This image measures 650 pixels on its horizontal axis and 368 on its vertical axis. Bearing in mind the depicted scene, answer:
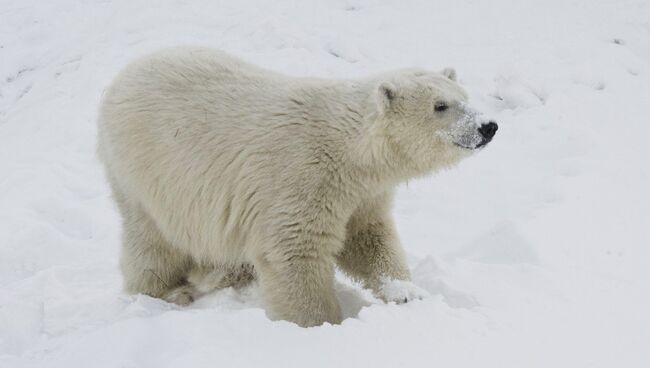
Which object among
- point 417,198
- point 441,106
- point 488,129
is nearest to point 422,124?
point 441,106

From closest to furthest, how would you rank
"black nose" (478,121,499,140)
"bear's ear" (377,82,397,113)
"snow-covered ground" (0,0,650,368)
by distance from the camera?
"snow-covered ground" (0,0,650,368)
"black nose" (478,121,499,140)
"bear's ear" (377,82,397,113)

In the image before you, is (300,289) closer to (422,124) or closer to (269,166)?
(269,166)

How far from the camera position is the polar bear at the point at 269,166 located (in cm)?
414

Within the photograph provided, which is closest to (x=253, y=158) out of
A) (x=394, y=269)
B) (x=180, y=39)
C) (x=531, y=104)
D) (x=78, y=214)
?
(x=394, y=269)

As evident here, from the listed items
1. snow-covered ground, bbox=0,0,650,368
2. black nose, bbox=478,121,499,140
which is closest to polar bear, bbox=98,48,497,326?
black nose, bbox=478,121,499,140

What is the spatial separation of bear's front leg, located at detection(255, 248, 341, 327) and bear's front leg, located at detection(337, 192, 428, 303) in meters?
0.40

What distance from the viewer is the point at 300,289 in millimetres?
4148

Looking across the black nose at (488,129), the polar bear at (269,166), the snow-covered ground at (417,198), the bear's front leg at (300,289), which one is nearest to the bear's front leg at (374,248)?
the polar bear at (269,166)

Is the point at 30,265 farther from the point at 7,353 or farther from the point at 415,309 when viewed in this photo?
the point at 415,309

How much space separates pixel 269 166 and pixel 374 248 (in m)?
0.89

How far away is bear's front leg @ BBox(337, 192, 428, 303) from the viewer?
14.7 ft

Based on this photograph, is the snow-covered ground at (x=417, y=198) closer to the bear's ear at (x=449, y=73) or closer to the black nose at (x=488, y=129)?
the black nose at (x=488, y=129)

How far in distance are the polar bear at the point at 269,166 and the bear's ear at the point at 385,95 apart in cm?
1

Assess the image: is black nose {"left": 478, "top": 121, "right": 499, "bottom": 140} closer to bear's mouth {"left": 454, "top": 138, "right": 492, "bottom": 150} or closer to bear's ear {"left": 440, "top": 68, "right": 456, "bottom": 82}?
bear's mouth {"left": 454, "top": 138, "right": 492, "bottom": 150}
